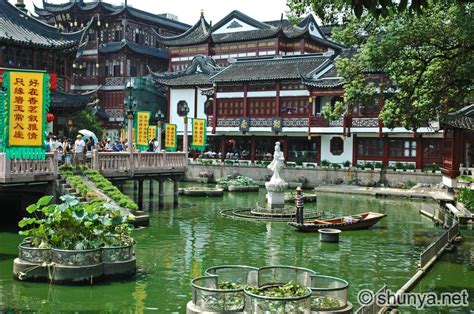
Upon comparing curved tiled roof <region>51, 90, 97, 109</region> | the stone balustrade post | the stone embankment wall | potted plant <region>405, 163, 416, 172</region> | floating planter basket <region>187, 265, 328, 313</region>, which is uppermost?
curved tiled roof <region>51, 90, 97, 109</region>

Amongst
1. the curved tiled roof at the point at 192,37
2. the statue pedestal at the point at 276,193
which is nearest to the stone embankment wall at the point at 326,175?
the statue pedestal at the point at 276,193

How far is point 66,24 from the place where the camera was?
205 ft

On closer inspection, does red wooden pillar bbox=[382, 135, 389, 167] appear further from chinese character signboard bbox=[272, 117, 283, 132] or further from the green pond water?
the green pond water

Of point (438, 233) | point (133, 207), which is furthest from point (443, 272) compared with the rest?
point (133, 207)

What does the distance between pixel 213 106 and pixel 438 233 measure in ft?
104

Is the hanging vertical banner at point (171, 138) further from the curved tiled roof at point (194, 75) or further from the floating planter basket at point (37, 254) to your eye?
the floating planter basket at point (37, 254)

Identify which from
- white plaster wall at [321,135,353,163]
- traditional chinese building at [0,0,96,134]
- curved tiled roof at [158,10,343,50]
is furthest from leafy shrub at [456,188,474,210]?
curved tiled roof at [158,10,343,50]

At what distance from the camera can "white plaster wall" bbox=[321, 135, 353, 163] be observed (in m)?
46.6

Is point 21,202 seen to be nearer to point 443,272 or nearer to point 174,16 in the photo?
point 443,272

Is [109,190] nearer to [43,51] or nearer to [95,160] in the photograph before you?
[95,160]

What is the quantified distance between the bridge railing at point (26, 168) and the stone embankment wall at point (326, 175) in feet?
68.9

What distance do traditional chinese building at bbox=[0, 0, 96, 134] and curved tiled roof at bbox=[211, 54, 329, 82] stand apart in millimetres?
14484

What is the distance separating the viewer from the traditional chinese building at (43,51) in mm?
35531

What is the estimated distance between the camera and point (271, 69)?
50188 millimetres
